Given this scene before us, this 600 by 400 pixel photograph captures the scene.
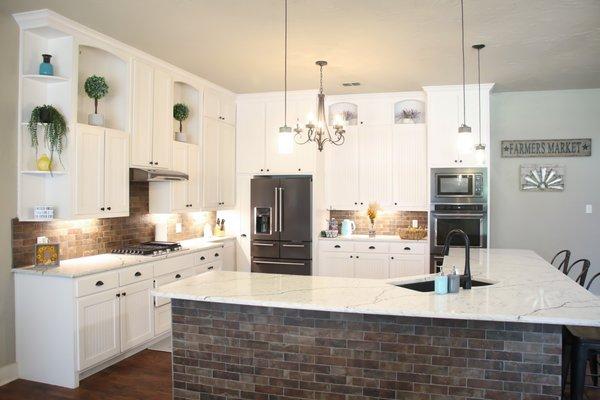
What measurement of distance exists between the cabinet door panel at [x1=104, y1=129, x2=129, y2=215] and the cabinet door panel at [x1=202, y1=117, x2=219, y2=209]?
1.35 m

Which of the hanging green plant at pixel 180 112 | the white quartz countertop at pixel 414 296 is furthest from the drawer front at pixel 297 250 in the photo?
the white quartz countertop at pixel 414 296

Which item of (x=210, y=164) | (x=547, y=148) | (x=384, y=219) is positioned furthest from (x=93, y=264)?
(x=547, y=148)

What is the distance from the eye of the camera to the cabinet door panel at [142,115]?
4328mm

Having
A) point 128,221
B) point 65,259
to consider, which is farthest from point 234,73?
point 65,259

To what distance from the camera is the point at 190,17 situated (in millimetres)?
3443

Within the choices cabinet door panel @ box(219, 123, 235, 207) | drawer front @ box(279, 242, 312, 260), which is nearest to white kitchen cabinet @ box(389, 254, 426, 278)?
drawer front @ box(279, 242, 312, 260)

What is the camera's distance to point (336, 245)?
5840 mm

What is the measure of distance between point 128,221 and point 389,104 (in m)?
3.54

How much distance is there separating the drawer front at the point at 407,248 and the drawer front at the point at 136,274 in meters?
2.93

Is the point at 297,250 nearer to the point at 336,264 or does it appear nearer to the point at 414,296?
the point at 336,264

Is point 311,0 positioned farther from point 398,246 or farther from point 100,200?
point 398,246

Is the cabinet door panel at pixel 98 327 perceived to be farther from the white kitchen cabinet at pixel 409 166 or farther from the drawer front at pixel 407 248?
the white kitchen cabinet at pixel 409 166

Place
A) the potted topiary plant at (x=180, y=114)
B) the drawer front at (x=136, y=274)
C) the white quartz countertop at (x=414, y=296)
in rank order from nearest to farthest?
the white quartz countertop at (x=414, y=296), the drawer front at (x=136, y=274), the potted topiary plant at (x=180, y=114)

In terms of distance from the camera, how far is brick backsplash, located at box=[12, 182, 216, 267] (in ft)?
11.9
